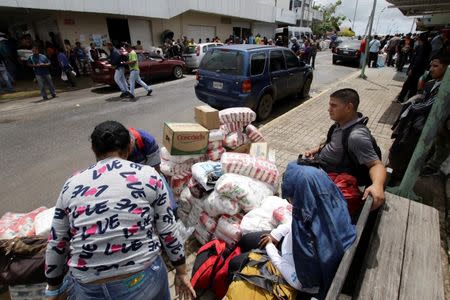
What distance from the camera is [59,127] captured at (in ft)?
23.0

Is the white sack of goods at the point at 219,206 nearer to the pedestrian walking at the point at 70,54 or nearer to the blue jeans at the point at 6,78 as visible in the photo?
the blue jeans at the point at 6,78

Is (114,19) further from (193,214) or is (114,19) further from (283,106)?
(193,214)

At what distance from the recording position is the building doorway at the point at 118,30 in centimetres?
1701

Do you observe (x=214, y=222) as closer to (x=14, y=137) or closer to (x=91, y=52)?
(x=14, y=137)

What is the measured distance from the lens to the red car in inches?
423

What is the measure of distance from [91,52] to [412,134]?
15.7 meters

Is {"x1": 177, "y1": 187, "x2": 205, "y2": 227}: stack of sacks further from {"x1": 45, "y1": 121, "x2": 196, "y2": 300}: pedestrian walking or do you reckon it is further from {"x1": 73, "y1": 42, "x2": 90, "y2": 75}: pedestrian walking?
{"x1": 73, "y1": 42, "x2": 90, "y2": 75}: pedestrian walking

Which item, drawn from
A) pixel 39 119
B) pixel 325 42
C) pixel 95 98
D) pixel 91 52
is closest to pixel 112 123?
pixel 39 119

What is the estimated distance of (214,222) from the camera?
3.03 metres

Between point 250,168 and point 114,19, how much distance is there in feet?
59.1

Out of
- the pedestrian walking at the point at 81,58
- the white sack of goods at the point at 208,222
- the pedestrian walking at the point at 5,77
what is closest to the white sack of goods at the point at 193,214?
the white sack of goods at the point at 208,222

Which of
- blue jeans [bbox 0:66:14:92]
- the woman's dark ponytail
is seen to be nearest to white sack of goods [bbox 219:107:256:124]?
the woman's dark ponytail

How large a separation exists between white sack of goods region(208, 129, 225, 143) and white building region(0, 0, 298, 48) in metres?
12.5

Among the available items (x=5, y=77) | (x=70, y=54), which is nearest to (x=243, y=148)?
(x=5, y=77)
